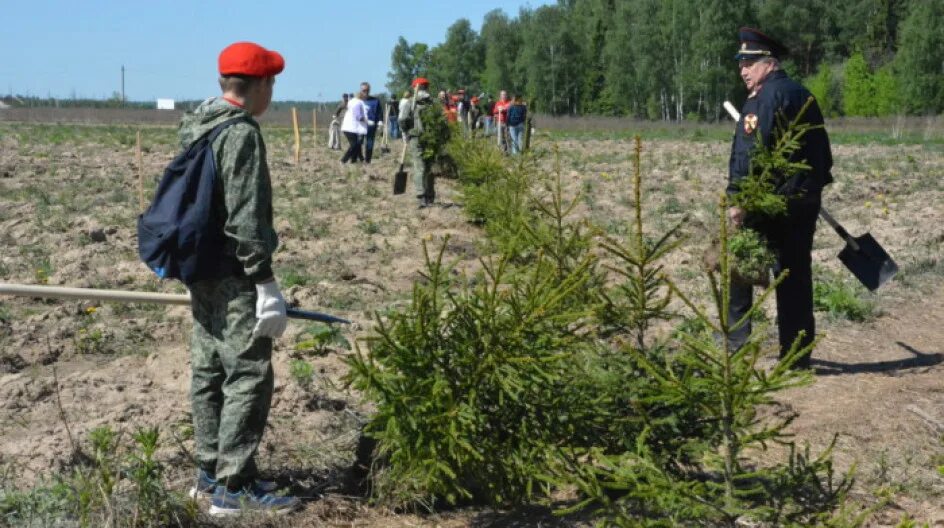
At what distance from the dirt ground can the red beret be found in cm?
108

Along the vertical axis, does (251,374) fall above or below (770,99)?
below

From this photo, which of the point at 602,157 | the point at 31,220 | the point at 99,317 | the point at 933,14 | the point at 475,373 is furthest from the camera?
the point at 933,14

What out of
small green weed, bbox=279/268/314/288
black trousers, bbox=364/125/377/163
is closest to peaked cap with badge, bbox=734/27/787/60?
small green weed, bbox=279/268/314/288

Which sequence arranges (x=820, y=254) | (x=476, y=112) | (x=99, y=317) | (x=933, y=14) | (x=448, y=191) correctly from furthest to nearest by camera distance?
(x=933, y=14) → (x=476, y=112) → (x=448, y=191) → (x=820, y=254) → (x=99, y=317)

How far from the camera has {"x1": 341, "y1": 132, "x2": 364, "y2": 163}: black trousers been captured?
795 inches

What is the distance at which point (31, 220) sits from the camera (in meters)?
11.8

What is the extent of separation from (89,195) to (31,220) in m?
2.57

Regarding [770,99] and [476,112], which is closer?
[770,99]

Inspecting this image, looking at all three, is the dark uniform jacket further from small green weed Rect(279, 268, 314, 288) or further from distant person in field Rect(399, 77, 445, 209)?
distant person in field Rect(399, 77, 445, 209)

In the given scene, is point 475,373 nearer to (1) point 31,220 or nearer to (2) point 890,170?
(1) point 31,220

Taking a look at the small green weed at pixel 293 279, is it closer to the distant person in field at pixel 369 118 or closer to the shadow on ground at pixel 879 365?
the shadow on ground at pixel 879 365

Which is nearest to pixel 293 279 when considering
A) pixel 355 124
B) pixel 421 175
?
pixel 421 175

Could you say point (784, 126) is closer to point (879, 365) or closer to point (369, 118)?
point (879, 365)

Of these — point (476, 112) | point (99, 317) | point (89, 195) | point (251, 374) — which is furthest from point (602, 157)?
point (251, 374)
